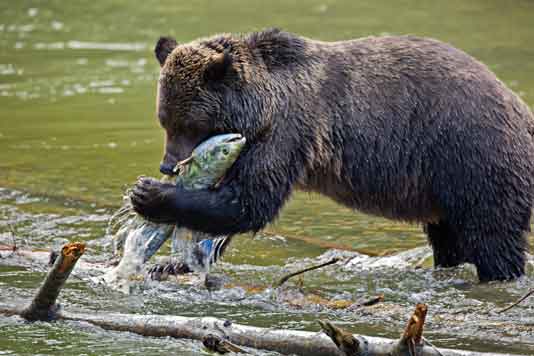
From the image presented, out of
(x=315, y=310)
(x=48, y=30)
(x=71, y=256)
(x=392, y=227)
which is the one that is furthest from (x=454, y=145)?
(x=48, y=30)

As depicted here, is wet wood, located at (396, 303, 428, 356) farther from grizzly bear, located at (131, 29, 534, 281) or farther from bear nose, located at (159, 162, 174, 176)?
bear nose, located at (159, 162, 174, 176)

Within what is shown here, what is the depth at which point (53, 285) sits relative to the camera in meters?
5.84

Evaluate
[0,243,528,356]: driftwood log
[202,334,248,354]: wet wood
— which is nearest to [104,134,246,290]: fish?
[0,243,528,356]: driftwood log

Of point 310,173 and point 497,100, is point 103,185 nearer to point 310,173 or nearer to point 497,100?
point 310,173

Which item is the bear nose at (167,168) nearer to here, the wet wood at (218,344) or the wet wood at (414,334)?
the wet wood at (218,344)

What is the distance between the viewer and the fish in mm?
6902

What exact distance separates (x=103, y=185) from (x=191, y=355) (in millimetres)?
5071

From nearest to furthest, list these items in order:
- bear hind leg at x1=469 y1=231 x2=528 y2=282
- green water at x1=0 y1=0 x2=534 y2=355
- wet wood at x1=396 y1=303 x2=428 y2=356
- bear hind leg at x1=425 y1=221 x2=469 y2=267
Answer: wet wood at x1=396 y1=303 x2=428 y2=356
green water at x1=0 y1=0 x2=534 y2=355
bear hind leg at x1=469 y1=231 x2=528 y2=282
bear hind leg at x1=425 y1=221 x2=469 y2=267

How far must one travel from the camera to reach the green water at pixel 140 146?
6785 millimetres

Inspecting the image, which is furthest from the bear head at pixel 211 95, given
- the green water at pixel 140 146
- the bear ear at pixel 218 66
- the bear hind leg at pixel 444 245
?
the bear hind leg at pixel 444 245

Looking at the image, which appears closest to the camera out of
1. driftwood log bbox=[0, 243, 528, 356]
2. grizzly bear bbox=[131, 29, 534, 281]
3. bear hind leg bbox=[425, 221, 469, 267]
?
driftwood log bbox=[0, 243, 528, 356]

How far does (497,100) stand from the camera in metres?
7.46

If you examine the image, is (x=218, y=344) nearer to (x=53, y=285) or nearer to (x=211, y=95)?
(x=53, y=285)

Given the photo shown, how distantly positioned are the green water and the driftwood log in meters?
0.11
